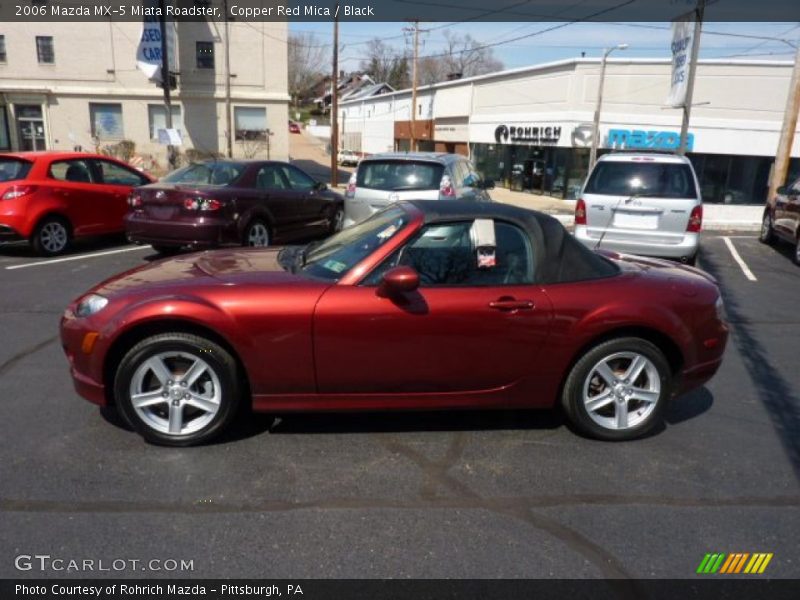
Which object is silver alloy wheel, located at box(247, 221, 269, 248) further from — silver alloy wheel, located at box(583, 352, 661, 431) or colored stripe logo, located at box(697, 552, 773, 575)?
colored stripe logo, located at box(697, 552, 773, 575)

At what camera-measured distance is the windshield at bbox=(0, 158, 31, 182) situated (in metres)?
9.12

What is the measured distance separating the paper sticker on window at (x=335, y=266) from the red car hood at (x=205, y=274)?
0.59ft

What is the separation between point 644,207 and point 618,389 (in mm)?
4829

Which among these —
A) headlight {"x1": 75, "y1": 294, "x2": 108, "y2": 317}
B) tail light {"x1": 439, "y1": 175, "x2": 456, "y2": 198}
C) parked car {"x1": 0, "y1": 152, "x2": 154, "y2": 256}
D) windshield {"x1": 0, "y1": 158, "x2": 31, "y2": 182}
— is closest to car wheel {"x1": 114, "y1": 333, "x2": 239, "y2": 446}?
headlight {"x1": 75, "y1": 294, "x2": 108, "y2": 317}

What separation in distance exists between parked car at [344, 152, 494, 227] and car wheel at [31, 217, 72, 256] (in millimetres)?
4137

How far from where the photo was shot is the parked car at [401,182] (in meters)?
8.63

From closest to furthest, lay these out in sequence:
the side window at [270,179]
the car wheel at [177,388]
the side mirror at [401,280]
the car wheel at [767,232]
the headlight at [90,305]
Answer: the side mirror at [401,280] < the car wheel at [177,388] < the headlight at [90,305] < the side window at [270,179] < the car wheel at [767,232]

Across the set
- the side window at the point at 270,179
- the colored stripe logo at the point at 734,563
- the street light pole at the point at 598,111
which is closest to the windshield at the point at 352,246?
the colored stripe logo at the point at 734,563

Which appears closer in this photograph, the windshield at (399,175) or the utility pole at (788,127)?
the windshield at (399,175)

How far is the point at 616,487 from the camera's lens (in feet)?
11.6

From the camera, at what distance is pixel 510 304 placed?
3.80 metres

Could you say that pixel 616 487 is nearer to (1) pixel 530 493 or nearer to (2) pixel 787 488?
(1) pixel 530 493

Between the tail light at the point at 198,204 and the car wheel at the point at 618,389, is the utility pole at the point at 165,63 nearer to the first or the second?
the tail light at the point at 198,204
